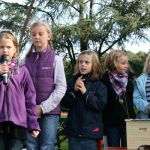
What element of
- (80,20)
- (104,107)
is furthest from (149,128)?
(80,20)

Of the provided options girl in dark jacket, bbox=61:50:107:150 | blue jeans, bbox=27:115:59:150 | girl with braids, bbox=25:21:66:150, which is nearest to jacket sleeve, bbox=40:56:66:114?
girl with braids, bbox=25:21:66:150

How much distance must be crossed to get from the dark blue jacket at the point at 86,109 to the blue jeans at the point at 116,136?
25cm

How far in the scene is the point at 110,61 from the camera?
213 inches

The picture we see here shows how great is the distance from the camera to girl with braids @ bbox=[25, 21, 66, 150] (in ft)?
15.5

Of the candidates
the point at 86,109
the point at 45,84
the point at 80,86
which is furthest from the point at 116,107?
the point at 45,84

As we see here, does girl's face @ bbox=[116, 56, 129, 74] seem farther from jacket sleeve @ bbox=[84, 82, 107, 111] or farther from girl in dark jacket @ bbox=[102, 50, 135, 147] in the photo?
jacket sleeve @ bbox=[84, 82, 107, 111]

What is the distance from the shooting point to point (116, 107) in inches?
206

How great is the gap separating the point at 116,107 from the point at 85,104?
431 millimetres

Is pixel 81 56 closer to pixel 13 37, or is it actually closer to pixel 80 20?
pixel 13 37

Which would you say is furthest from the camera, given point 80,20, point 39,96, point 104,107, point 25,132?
point 80,20

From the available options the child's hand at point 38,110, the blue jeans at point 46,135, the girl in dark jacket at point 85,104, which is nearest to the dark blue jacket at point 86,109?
the girl in dark jacket at point 85,104

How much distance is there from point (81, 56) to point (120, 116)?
82cm

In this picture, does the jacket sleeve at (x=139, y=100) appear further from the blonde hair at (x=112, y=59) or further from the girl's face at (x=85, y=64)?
the girl's face at (x=85, y=64)

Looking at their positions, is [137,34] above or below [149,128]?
above
